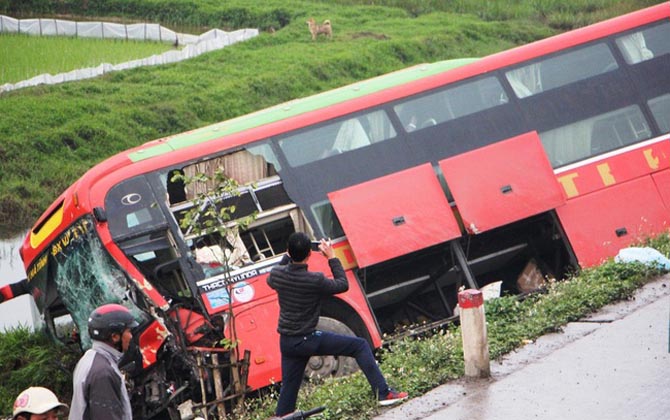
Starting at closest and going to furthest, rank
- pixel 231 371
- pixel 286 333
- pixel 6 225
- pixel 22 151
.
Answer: pixel 286 333, pixel 231 371, pixel 6 225, pixel 22 151

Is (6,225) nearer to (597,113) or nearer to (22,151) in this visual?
(22,151)

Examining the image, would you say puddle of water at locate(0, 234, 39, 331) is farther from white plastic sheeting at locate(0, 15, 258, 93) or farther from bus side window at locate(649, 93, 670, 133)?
bus side window at locate(649, 93, 670, 133)

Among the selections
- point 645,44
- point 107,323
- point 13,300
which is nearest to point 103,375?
point 107,323

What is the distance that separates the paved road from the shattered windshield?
3.97m

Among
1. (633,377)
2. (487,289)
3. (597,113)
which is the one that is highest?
(597,113)

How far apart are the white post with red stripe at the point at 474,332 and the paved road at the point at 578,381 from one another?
0.39ft

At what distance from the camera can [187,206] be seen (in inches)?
507

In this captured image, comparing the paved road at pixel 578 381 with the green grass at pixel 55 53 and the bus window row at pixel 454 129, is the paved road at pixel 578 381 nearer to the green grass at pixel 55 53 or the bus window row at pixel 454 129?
the bus window row at pixel 454 129

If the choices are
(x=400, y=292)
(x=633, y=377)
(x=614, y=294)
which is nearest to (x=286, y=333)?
(x=633, y=377)

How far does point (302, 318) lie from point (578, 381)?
7.25 ft

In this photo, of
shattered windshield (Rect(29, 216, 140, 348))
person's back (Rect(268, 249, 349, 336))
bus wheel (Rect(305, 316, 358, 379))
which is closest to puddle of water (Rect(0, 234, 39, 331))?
shattered windshield (Rect(29, 216, 140, 348))

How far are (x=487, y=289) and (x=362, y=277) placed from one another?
1.46 metres

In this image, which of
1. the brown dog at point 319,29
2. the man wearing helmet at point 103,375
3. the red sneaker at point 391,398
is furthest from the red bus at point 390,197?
the brown dog at point 319,29

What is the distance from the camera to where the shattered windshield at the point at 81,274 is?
12.5 m
